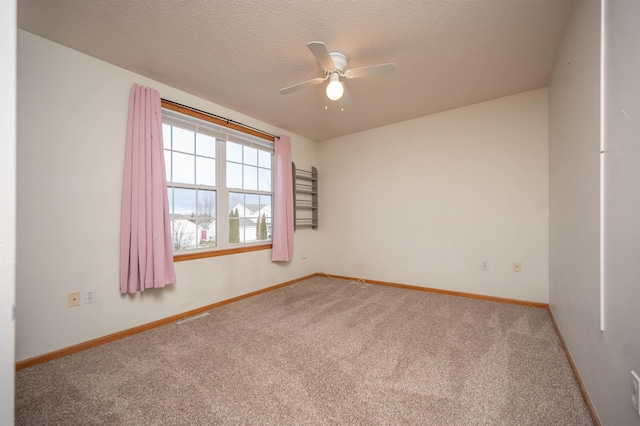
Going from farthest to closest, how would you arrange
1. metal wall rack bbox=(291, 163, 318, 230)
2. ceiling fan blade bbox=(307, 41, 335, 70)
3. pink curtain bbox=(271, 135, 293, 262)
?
metal wall rack bbox=(291, 163, 318, 230) < pink curtain bbox=(271, 135, 293, 262) < ceiling fan blade bbox=(307, 41, 335, 70)

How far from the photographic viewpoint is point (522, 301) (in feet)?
8.80

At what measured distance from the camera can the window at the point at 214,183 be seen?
256 cm

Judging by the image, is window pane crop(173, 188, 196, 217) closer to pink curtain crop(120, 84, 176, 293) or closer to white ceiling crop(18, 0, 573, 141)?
pink curtain crop(120, 84, 176, 293)

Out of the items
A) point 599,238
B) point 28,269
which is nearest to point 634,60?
point 599,238

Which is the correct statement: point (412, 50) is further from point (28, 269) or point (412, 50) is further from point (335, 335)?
point (28, 269)

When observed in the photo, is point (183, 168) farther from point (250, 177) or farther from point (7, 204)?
point (7, 204)

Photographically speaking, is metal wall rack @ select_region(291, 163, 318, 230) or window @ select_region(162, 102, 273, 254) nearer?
window @ select_region(162, 102, 273, 254)

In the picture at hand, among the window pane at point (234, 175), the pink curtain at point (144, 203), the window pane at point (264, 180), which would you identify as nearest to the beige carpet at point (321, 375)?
the pink curtain at point (144, 203)

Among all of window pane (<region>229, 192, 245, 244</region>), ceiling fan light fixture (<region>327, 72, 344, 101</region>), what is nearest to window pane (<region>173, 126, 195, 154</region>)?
window pane (<region>229, 192, 245, 244</region>)

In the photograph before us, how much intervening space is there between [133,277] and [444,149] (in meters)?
3.62

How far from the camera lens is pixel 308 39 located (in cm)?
183

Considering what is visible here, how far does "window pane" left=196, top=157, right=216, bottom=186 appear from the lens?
2744 mm

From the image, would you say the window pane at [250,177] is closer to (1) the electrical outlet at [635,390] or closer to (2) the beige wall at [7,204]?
(2) the beige wall at [7,204]

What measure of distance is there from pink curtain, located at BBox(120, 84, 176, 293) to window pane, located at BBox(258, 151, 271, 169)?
1352mm
